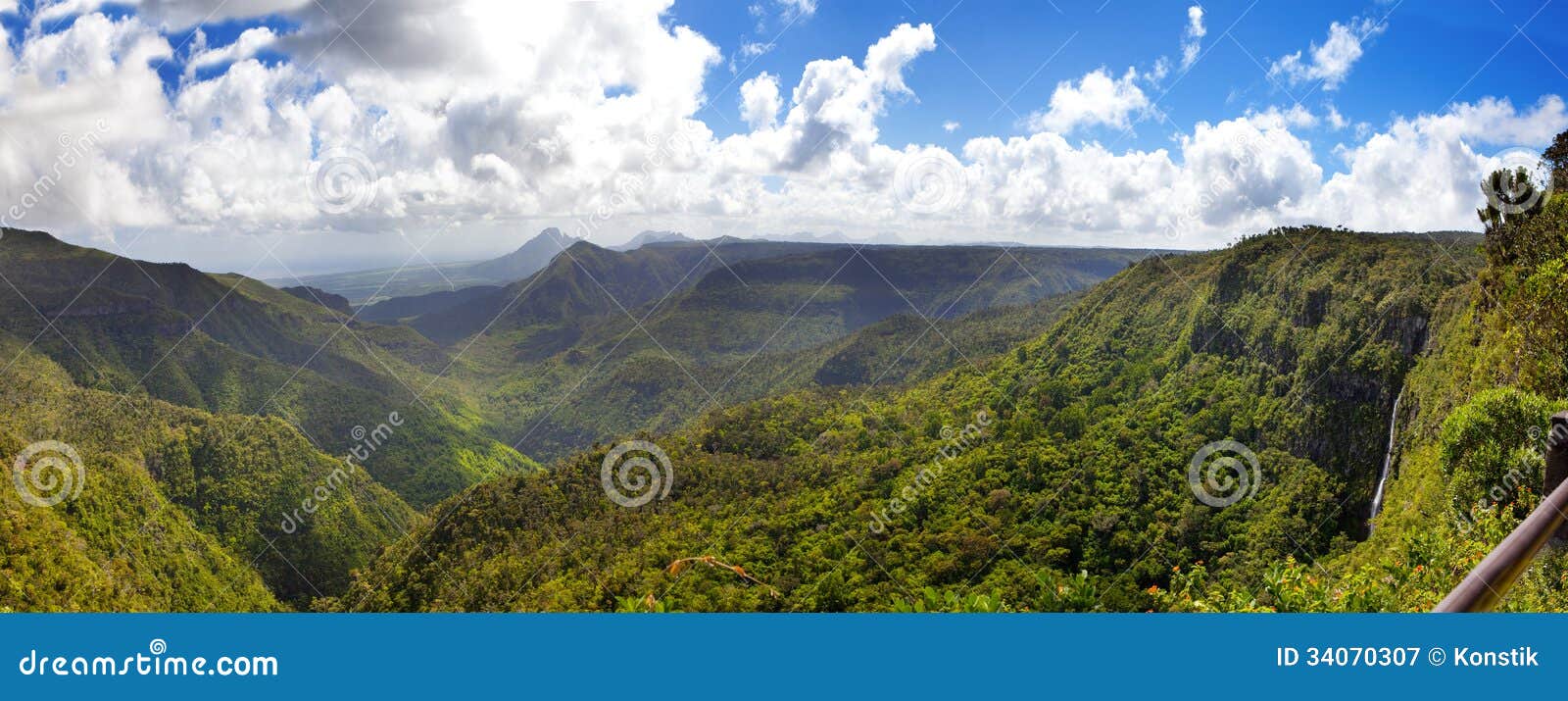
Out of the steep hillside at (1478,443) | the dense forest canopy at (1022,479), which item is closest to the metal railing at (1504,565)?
the dense forest canopy at (1022,479)

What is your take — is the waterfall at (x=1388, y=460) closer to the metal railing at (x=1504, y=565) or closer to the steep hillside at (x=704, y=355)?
the metal railing at (x=1504, y=565)

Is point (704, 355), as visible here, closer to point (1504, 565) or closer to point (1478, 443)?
point (1478, 443)

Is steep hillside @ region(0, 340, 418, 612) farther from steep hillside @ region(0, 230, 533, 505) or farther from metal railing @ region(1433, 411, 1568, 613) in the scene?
metal railing @ region(1433, 411, 1568, 613)

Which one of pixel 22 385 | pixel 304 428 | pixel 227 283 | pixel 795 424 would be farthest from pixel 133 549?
pixel 227 283

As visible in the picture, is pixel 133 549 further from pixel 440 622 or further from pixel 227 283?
pixel 227 283

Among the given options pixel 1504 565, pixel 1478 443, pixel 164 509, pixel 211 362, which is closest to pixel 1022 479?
pixel 1478 443

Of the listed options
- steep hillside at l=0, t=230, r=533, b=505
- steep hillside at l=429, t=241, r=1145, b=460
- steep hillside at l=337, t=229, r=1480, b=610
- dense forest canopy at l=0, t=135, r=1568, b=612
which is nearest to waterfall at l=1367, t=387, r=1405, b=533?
dense forest canopy at l=0, t=135, r=1568, b=612

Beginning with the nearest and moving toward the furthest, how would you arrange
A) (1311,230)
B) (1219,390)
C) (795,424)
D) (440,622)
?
(440,622) → (1219,390) → (1311,230) → (795,424)
